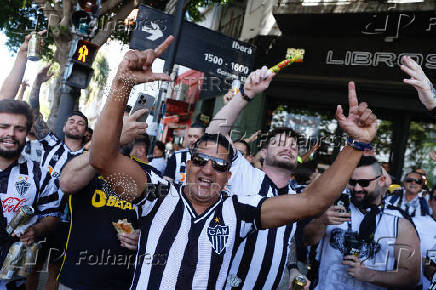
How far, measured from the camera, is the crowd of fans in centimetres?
198

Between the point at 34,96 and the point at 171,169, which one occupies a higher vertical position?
the point at 34,96

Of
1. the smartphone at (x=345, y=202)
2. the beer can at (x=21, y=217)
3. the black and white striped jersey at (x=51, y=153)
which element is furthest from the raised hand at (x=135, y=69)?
the black and white striped jersey at (x=51, y=153)

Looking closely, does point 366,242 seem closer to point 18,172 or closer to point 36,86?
point 18,172

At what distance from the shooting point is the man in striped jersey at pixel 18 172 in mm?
2719

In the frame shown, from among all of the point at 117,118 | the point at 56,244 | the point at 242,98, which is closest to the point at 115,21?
the point at 56,244

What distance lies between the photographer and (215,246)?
203 cm

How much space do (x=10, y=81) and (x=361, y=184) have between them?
335 centimetres

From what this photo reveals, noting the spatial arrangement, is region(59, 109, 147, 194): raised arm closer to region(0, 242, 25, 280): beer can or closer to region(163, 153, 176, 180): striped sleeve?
region(0, 242, 25, 280): beer can

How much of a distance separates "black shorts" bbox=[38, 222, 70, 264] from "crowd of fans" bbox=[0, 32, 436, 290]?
0.7 inches

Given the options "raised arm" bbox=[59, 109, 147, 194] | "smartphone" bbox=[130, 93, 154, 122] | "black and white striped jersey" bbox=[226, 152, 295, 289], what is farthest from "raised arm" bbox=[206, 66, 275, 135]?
"black and white striped jersey" bbox=[226, 152, 295, 289]

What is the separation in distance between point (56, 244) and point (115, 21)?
19.6 ft

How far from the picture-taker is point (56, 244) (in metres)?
3.40

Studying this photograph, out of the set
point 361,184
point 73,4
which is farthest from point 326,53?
point 361,184

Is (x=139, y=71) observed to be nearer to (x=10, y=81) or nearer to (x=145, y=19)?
(x=10, y=81)
